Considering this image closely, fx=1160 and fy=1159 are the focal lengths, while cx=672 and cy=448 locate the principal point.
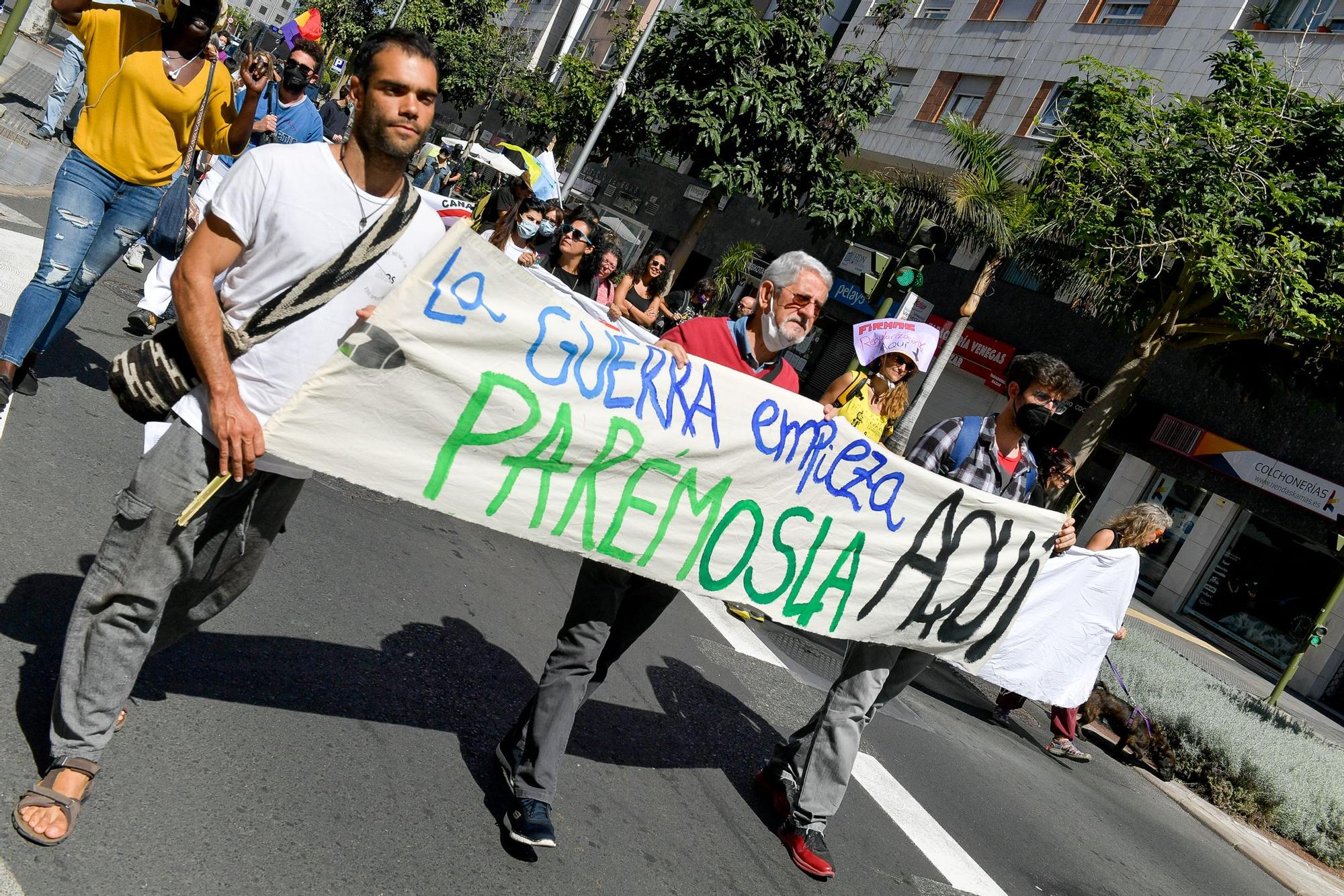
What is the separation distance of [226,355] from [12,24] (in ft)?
16.1

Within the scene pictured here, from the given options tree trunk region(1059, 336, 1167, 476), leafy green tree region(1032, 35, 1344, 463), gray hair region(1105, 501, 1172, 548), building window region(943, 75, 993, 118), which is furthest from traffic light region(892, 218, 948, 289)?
building window region(943, 75, 993, 118)

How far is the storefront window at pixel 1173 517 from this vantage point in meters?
21.2

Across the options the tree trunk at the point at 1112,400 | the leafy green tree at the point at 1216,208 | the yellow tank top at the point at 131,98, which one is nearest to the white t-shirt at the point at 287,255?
the yellow tank top at the point at 131,98

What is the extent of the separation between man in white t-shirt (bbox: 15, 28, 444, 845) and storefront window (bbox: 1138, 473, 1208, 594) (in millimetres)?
20529

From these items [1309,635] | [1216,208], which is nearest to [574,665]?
[1309,635]

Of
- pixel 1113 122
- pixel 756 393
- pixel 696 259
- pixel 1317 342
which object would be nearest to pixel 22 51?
pixel 696 259

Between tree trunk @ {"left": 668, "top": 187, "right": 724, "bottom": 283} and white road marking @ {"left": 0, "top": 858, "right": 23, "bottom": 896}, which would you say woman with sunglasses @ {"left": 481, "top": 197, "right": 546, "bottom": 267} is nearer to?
white road marking @ {"left": 0, "top": 858, "right": 23, "bottom": 896}

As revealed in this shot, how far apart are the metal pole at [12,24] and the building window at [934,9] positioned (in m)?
27.3

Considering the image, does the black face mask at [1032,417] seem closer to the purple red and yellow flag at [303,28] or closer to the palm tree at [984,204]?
the purple red and yellow flag at [303,28]

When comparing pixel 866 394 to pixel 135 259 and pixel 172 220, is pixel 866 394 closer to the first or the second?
pixel 172 220

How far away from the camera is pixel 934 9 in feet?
101

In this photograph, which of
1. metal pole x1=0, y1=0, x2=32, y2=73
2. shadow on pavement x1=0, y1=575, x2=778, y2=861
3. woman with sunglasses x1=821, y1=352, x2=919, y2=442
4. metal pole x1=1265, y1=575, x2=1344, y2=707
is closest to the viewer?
shadow on pavement x1=0, y1=575, x2=778, y2=861

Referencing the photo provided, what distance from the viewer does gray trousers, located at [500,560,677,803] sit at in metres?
3.64

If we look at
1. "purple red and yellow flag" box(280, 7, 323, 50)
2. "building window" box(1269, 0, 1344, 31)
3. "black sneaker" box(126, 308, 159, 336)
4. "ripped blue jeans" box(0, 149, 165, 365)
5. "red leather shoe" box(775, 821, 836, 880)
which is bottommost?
"black sneaker" box(126, 308, 159, 336)
